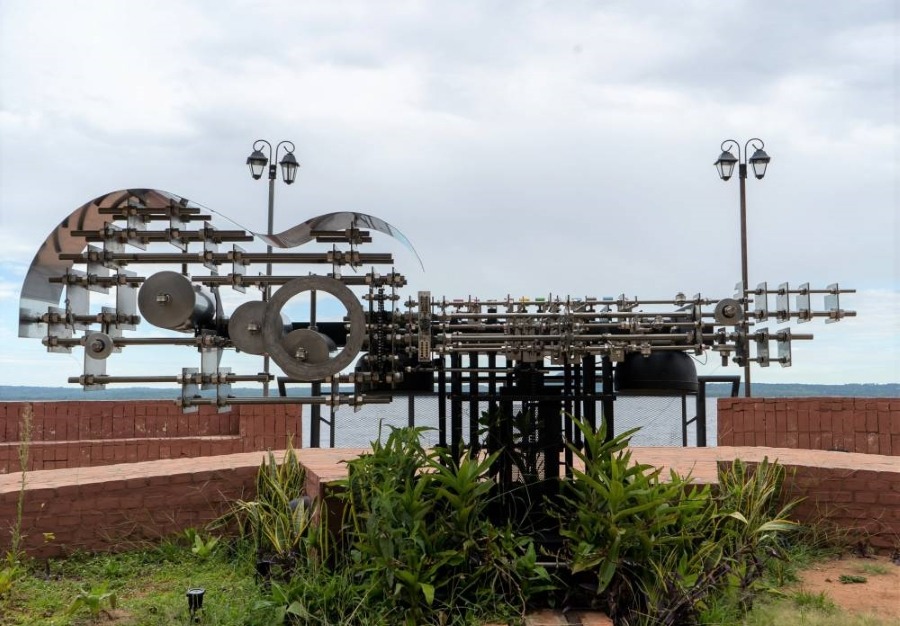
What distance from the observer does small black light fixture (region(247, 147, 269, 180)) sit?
11.9m

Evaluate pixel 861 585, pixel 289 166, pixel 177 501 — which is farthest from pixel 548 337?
pixel 289 166

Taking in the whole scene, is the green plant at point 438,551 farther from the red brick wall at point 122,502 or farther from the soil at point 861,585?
the soil at point 861,585

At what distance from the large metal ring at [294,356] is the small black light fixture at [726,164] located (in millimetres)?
8826

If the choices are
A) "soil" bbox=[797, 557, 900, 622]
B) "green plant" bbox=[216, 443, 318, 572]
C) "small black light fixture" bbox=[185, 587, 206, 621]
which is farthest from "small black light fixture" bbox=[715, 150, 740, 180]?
"small black light fixture" bbox=[185, 587, 206, 621]

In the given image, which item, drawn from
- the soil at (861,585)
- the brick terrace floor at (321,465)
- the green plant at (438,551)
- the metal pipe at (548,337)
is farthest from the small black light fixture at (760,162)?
the green plant at (438,551)

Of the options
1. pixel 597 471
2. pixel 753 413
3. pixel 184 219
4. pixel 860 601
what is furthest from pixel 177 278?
pixel 753 413

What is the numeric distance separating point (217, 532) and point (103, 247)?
2.85 m

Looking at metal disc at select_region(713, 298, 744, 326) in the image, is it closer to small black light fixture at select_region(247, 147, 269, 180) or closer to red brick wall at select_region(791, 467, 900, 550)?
red brick wall at select_region(791, 467, 900, 550)

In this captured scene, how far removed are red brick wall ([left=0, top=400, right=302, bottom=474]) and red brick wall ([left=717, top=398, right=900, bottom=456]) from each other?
6.42m

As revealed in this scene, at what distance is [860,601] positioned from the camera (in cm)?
557

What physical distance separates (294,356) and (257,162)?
7.31m

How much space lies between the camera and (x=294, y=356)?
5.37 m

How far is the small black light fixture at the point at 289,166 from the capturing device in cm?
1169

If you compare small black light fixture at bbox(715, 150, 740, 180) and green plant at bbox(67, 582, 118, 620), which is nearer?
green plant at bbox(67, 582, 118, 620)
